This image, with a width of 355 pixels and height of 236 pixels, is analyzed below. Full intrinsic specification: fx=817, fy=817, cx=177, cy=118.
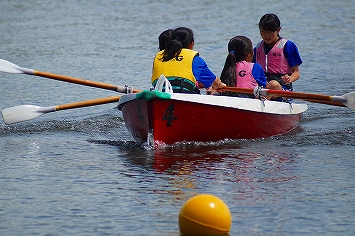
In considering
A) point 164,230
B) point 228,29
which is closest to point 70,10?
point 228,29

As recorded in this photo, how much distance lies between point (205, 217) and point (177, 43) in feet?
12.1

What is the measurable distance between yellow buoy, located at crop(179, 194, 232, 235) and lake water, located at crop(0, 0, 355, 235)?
282mm

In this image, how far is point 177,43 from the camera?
30.8 ft

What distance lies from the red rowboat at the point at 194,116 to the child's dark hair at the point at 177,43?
2.19 feet

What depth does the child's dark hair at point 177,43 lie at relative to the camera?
938 cm

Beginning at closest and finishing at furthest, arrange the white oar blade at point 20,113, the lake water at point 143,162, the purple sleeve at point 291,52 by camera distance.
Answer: the lake water at point 143,162 → the white oar blade at point 20,113 → the purple sleeve at point 291,52

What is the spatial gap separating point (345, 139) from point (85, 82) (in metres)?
3.32

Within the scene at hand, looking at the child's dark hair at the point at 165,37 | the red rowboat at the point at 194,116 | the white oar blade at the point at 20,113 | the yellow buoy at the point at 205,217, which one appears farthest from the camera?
the white oar blade at the point at 20,113

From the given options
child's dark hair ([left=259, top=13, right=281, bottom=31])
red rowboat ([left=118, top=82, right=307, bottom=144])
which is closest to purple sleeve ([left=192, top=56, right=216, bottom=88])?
red rowboat ([left=118, top=82, right=307, bottom=144])

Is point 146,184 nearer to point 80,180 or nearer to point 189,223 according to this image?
point 80,180

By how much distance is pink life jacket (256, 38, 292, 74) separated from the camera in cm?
1084

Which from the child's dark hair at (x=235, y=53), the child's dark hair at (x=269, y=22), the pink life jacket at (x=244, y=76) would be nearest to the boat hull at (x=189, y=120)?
the pink life jacket at (x=244, y=76)

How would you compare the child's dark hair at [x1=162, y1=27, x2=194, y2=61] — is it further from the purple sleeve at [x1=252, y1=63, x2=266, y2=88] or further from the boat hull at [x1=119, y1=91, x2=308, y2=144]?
the purple sleeve at [x1=252, y1=63, x2=266, y2=88]

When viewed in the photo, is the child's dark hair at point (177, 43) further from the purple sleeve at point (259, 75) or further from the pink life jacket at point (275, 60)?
the pink life jacket at point (275, 60)
